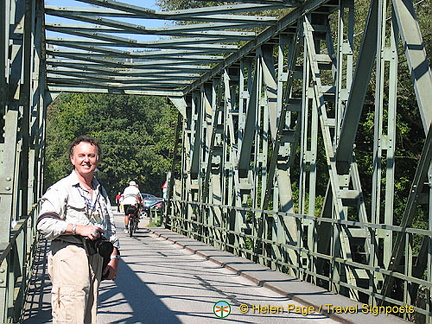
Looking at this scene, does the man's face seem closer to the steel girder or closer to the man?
the man

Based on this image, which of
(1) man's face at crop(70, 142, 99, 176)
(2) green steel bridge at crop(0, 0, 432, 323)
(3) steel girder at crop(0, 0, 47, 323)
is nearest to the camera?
(1) man's face at crop(70, 142, 99, 176)

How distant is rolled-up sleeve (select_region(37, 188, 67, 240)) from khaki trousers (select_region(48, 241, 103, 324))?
0.51 ft

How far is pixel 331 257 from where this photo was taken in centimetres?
1124

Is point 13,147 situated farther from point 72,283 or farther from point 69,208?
point 72,283

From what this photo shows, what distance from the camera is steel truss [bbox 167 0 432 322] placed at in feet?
30.8

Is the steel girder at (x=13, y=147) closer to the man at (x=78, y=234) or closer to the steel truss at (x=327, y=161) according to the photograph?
the man at (x=78, y=234)

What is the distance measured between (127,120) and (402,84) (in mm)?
63502

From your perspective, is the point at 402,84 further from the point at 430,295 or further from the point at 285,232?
the point at 430,295

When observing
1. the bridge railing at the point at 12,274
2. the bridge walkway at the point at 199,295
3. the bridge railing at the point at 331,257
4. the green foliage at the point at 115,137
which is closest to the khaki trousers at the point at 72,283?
the bridge railing at the point at 12,274

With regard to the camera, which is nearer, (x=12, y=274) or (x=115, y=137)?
(x=12, y=274)

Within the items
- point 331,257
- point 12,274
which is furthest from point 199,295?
point 12,274

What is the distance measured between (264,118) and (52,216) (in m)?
11.3

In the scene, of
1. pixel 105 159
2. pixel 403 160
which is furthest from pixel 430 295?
pixel 105 159

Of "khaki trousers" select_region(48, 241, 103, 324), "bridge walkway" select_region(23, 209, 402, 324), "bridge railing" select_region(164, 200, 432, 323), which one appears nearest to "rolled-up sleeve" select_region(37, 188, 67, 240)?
"khaki trousers" select_region(48, 241, 103, 324)
